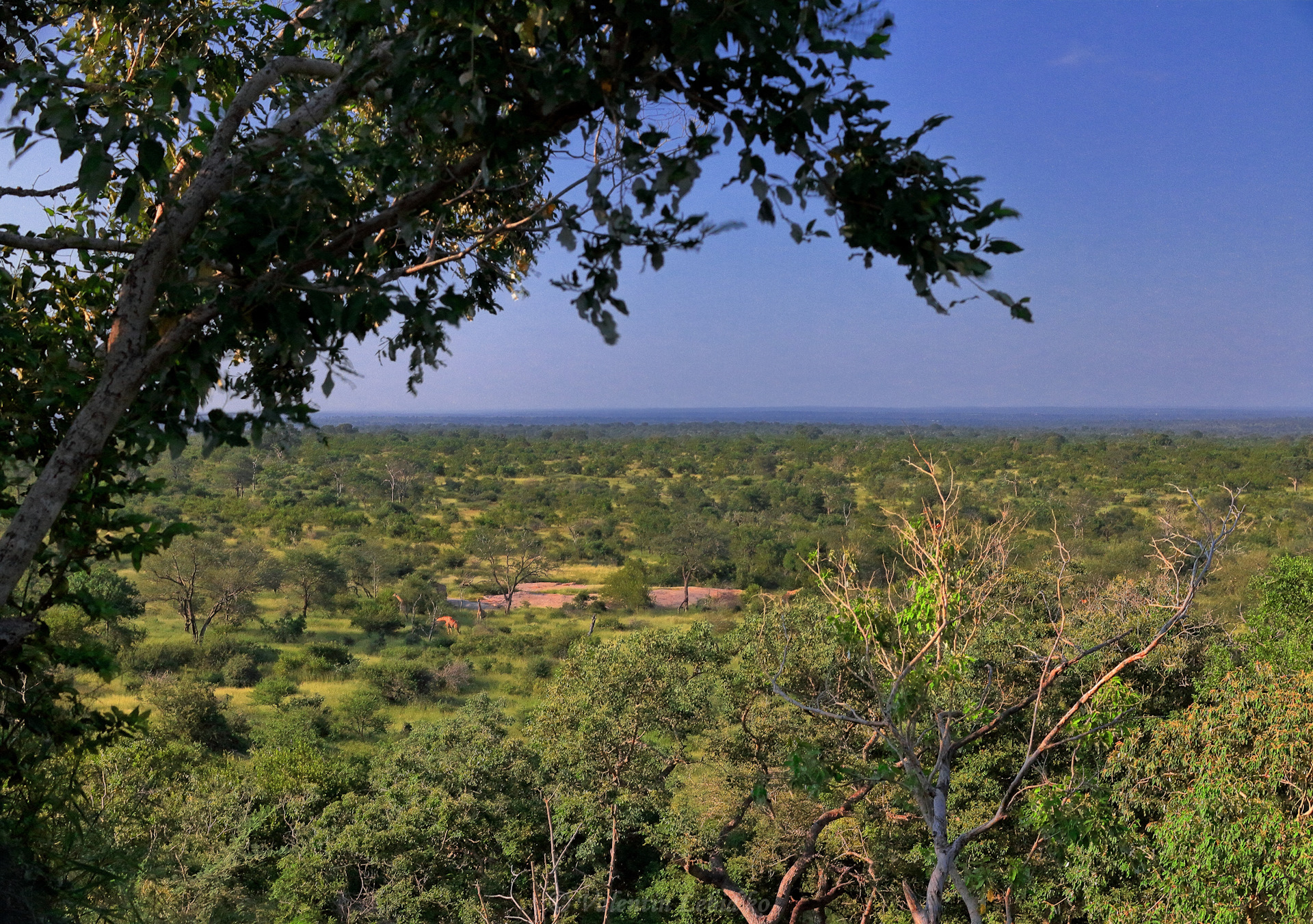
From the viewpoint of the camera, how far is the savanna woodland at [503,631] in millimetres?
2186

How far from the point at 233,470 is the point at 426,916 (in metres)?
52.9

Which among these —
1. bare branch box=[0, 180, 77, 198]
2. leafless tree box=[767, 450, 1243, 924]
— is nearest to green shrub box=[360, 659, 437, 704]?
leafless tree box=[767, 450, 1243, 924]

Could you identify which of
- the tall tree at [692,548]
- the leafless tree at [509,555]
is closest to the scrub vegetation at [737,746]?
the leafless tree at [509,555]

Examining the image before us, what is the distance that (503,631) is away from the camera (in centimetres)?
3158

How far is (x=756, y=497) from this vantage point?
189 ft

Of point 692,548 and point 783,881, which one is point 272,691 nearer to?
point 783,881

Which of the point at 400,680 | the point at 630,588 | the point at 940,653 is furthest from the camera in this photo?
the point at 630,588

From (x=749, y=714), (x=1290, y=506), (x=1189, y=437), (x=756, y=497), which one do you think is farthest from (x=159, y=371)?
(x=1189, y=437)

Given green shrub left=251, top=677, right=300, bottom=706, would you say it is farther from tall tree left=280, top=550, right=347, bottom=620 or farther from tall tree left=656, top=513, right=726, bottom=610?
tall tree left=656, top=513, right=726, bottom=610

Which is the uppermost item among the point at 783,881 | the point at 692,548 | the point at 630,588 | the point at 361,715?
the point at 692,548

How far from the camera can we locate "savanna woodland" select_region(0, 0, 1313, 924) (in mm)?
2186

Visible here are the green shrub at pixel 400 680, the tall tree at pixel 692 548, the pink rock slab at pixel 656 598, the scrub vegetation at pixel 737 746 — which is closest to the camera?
the scrub vegetation at pixel 737 746

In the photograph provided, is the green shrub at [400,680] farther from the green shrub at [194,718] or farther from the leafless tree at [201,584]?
the leafless tree at [201,584]

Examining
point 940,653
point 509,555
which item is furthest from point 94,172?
point 509,555
